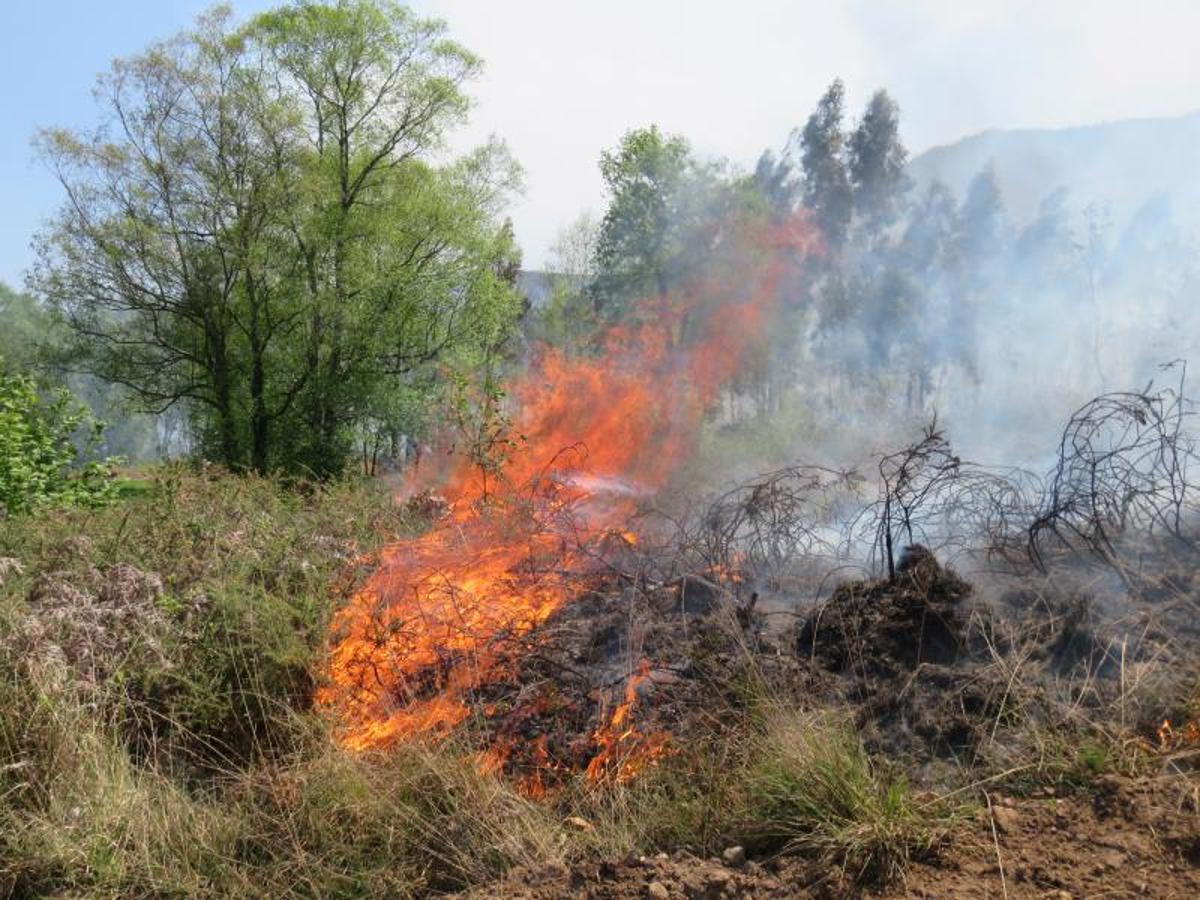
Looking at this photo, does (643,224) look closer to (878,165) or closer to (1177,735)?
(878,165)

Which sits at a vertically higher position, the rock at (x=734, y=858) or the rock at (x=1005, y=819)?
the rock at (x=1005, y=819)

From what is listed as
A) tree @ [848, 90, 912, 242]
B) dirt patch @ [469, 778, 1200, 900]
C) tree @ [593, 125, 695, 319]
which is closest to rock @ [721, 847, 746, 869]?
dirt patch @ [469, 778, 1200, 900]

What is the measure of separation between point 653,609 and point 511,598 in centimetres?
96

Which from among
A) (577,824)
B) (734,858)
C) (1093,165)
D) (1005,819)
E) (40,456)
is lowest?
(577,824)

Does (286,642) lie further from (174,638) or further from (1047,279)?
(1047,279)

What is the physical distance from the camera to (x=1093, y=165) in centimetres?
1695

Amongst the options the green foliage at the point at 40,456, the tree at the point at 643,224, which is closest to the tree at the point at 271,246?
the tree at the point at 643,224

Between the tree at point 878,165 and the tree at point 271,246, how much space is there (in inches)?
380

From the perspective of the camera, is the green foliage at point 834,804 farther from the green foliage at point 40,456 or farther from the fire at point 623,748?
the green foliage at point 40,456

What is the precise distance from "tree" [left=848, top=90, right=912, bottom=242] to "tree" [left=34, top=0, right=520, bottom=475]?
965 centimetres

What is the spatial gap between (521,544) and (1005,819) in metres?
3.74

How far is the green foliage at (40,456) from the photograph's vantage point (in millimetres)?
8859

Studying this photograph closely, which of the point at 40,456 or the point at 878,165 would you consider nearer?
the point at 40,456

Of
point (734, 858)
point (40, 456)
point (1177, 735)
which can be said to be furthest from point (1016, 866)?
point (40, 456)
